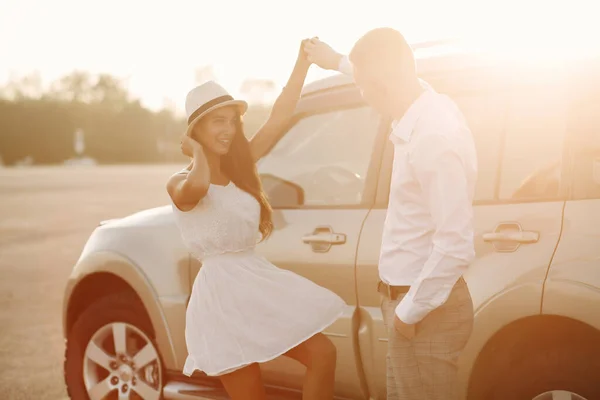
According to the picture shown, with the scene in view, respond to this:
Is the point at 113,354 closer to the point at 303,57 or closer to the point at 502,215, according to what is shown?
the point at 303,57

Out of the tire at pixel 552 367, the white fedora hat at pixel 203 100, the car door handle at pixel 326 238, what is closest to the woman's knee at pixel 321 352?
the car door handle at pixel 326 238

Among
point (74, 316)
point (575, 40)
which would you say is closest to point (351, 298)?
point (575, 40)

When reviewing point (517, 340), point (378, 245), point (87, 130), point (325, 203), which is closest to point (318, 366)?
point (378, 245)

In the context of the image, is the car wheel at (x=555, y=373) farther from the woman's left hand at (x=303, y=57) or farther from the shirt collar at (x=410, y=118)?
the woman's left hand at (x=303, y=57)

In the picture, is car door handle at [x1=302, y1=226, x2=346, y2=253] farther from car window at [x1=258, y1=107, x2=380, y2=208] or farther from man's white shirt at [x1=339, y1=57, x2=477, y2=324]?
man's white shirt at [x1=339, y1=57, x2=477, y2=324]

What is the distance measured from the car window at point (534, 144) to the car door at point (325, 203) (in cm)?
64

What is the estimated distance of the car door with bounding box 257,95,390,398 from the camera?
3.72m

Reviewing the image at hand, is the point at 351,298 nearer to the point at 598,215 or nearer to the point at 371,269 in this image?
the point at 371,269

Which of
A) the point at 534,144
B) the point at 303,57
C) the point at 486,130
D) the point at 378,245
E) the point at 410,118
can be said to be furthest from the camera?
the point at 303,57

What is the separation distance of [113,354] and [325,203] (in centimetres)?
154

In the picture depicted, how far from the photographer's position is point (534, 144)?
3342mm

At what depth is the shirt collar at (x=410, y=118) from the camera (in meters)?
2.53

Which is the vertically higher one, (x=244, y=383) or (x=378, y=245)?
(x=378, y=245)

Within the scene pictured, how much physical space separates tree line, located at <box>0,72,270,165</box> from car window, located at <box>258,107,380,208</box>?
3049 inches
